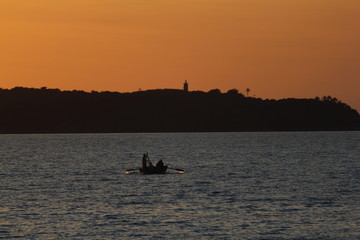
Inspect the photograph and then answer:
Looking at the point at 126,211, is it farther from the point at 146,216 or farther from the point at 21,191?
the point at 21,191

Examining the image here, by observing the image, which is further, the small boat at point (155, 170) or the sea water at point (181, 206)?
the small boat at point (155, 170)

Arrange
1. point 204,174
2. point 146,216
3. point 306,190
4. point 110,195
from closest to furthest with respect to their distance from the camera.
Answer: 1. point 146,216
2. point 110,195
3. point 306,190
4. point 204,174

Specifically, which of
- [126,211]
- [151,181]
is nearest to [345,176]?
[151,181]

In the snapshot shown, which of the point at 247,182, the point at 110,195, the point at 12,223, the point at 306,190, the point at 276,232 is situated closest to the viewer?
the point at 276,232

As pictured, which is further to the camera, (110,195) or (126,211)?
(110,195)

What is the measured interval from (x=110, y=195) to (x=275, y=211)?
19.8 metres

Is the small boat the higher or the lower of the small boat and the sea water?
the higher

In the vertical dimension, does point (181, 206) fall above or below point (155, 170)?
below

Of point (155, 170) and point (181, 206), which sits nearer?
point (181, 206)

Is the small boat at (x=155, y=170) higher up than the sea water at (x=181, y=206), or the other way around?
the small boat at (x=155, y=170)

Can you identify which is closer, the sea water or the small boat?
the sea water

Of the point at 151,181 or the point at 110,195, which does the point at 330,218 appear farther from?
the point at 151,181

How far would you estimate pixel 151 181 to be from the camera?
290 ft

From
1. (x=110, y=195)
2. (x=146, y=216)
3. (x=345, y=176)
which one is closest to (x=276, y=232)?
(x=146, y=216)
